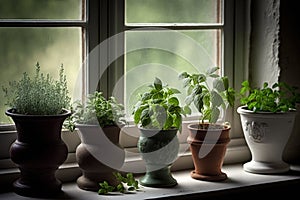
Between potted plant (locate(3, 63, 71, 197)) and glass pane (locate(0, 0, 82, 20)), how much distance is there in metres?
0.19

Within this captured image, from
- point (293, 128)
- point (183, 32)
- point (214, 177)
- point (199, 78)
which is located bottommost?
point (214, 177)

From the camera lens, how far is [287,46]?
2.47m

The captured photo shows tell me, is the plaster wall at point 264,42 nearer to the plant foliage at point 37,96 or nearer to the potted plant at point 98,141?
the potted plant at point 98,141

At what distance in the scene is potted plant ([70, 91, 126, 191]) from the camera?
208cm

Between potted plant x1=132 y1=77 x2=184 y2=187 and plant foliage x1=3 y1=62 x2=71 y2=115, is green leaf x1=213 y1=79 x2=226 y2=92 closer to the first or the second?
potted plant x1=132 y1=77 x2=184 y2=187

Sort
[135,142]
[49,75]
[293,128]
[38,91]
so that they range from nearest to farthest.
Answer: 1. [38,91]
2. [49,75]
3. [135,142]
4. [293,128]

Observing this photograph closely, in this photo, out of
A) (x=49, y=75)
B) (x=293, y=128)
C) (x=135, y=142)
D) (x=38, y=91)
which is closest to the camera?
(x=38, y=91)

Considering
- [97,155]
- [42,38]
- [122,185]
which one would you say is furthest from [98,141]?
[42,38]

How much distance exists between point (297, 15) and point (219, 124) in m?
0.54

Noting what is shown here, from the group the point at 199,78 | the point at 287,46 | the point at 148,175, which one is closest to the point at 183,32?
the point at 199,78

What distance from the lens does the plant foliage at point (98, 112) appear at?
208 cm

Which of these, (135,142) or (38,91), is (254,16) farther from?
(38,91)

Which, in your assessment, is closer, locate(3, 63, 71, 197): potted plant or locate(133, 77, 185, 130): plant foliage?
locate(3, 63, 71, 197): potted plant

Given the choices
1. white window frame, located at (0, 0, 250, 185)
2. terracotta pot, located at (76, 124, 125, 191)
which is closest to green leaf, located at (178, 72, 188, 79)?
white window frame, located at (0, 0, 250, 185)
